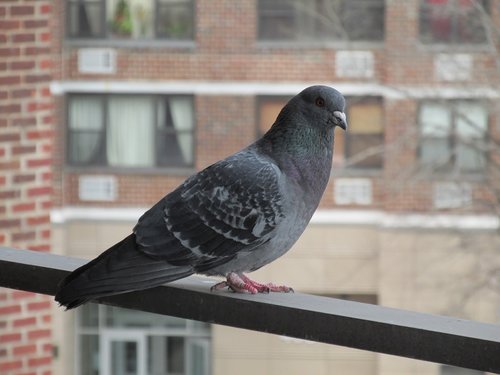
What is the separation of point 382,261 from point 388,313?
1184 centimetres

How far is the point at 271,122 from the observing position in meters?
12.8

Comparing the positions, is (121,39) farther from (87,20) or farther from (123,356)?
(123,356)

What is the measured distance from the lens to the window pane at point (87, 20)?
12.6 meters

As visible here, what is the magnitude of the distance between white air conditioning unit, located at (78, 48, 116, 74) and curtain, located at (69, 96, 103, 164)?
521mm

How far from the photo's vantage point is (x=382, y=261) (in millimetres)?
13188

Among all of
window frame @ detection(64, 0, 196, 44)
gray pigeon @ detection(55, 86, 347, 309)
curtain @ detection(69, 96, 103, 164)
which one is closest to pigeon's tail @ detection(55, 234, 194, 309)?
gray pigeon @ detection(55, 86, 347, 309)

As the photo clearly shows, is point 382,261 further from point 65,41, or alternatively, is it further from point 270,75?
point 65,41

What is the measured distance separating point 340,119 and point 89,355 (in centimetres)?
1244

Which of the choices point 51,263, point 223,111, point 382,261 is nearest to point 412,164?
point 382,261

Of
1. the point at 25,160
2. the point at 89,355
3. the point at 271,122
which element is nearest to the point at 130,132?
the point at 271,122

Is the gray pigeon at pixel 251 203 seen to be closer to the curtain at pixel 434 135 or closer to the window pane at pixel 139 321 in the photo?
the curtain at pixel 434 135

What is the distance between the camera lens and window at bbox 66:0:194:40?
12.5 metres

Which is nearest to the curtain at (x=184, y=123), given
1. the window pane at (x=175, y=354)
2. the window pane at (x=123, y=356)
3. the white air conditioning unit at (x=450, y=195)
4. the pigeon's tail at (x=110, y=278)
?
the window pane at (x=175, y=354)

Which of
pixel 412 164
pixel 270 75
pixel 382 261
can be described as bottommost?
pixel 382 261
